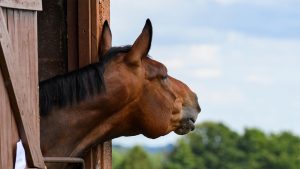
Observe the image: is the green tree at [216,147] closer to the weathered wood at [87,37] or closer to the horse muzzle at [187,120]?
the weathered wood at [87,37]

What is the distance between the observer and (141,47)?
42.4ft

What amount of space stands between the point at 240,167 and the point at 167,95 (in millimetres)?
64433

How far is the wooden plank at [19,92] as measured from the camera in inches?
435

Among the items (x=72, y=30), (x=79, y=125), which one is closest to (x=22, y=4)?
(x=79, y=125)

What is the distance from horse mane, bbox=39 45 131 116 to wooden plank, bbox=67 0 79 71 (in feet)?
2.54

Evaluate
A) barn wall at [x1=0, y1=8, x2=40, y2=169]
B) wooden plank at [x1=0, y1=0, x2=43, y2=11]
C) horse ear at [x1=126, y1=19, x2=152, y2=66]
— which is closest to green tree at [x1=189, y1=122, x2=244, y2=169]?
horse ear at [x1=126, y1=19, x2=152, y2=66]

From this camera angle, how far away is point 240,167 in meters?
77.4

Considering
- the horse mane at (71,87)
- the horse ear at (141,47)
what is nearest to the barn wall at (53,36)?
the horse mane at (71,87)

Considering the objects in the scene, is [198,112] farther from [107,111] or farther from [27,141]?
[27,141]

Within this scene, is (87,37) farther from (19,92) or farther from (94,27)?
(19,92)

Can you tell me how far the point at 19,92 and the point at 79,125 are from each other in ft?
5.23

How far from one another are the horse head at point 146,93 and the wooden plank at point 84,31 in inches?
10.2

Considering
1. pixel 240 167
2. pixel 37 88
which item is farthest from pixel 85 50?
pixel 240 167

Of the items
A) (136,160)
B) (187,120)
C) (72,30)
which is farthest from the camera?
(136,160)
